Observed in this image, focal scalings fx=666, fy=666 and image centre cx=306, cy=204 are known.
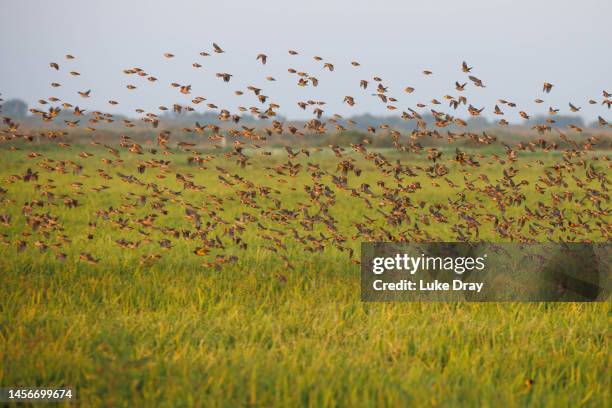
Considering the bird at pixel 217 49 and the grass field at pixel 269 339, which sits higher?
the bird at pixel 217 49

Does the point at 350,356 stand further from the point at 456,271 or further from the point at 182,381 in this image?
the point at 456,271

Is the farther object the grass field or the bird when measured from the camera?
the bird

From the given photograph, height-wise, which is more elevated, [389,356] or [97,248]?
[97,248]

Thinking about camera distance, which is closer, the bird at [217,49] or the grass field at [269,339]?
the grass field at [269,339]

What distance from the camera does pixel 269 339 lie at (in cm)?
670

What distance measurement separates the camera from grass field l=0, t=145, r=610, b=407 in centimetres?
526

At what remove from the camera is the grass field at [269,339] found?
207 inches

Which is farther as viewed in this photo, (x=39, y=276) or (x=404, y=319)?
(x=39, y=276)

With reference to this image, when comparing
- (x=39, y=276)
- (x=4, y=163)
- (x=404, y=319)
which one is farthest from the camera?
(x=4, y=163)

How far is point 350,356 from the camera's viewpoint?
19.9ft

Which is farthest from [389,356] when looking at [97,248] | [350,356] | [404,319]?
[97,248]

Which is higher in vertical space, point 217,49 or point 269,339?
point 217,49

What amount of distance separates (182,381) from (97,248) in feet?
22.5

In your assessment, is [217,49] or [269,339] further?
[217,49]
